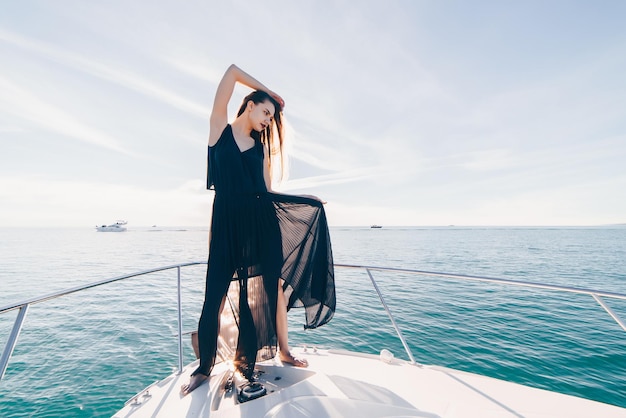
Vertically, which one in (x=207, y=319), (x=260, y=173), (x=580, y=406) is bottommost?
(x=580, y=406)

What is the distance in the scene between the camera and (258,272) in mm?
1656

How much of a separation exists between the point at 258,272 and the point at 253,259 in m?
0.09

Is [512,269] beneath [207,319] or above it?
beneath

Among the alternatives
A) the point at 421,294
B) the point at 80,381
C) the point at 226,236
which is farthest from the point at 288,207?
the point at 421,294

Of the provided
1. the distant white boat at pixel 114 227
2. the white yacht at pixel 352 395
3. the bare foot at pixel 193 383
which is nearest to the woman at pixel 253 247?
the bare foot at pixel 193 383

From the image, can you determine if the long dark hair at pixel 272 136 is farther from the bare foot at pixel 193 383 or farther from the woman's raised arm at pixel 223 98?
the bare foot at pixel 193 383

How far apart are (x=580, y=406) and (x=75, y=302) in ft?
36.9

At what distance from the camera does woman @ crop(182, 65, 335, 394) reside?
1.55m

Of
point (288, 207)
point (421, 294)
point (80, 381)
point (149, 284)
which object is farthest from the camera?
point (149, 284)

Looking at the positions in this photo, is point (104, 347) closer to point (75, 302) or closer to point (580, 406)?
point (75, 302)

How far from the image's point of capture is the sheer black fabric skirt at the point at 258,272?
1.55m

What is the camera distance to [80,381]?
3895 millimetres

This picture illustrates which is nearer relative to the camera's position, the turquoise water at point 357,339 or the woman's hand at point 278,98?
the woman's hand at point 278,98

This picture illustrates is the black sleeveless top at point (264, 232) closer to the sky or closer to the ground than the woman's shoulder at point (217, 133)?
closer to the ground
